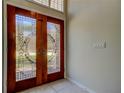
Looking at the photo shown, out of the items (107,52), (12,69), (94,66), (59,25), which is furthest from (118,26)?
(12,69)

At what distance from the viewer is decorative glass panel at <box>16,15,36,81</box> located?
8.82 feet

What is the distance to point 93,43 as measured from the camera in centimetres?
272

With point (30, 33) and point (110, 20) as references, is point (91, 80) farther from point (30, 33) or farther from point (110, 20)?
point (30, 33)

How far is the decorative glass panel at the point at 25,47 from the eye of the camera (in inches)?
106

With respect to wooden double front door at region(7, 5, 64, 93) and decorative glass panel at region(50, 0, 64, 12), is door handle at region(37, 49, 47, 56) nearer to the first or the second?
wooden double front door at region(7, 5, 64, 93)

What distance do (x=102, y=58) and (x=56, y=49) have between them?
1581mm

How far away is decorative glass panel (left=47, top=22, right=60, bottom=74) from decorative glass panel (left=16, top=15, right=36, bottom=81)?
0.54 meters

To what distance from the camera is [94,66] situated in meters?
2.69

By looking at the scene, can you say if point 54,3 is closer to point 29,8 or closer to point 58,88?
point 29,8

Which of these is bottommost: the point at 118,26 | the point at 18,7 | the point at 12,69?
the point at 12,69

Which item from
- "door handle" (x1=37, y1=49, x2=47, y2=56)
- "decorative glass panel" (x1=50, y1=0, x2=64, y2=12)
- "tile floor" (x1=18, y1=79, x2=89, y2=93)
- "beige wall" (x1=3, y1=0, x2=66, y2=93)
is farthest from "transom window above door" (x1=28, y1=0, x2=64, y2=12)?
"tile floor" (x1=18, y1=79, x2=89, y2=93)

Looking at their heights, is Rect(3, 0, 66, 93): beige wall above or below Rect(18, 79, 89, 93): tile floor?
above

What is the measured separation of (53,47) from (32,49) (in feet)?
2.55

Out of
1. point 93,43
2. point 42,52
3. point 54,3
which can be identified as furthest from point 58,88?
point 54,3
